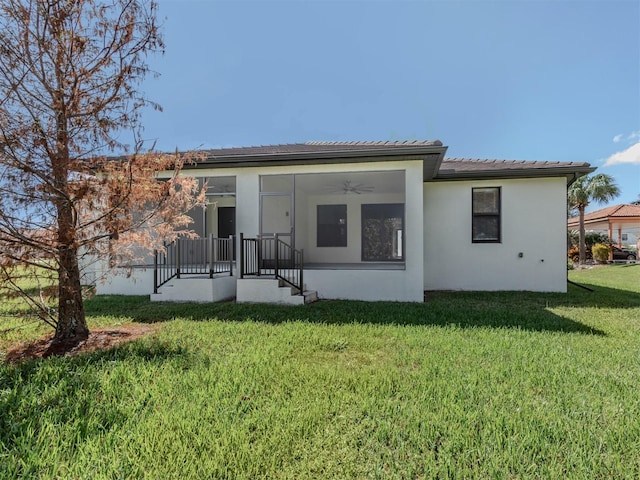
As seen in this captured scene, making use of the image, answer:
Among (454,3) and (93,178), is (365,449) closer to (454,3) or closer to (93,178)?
(93,178)

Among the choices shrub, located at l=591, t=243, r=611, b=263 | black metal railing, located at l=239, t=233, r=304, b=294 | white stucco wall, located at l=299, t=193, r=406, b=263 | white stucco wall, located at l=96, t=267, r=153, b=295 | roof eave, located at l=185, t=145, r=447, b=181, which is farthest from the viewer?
shrub, located at l=591, t=243, r=611, b=263

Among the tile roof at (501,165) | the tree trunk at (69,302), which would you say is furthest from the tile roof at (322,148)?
the tree trunk at (69,302)

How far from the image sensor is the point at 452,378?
119 inches

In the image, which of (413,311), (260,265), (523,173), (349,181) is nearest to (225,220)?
(260,265)

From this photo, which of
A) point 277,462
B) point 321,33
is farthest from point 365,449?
point 321,33

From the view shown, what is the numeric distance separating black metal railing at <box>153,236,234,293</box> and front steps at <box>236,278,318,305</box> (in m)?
0.85

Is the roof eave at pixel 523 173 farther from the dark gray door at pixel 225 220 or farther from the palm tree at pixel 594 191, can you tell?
the palm tree at pixel 594 191

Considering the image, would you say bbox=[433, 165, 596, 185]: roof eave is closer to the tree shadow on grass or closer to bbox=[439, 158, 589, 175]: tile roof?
bbox=[439, 158, 589, 175]: tile roof

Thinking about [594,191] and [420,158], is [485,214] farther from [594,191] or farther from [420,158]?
[594,191]

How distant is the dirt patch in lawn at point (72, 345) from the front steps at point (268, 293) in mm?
2383

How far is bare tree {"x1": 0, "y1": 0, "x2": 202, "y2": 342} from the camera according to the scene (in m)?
3.81

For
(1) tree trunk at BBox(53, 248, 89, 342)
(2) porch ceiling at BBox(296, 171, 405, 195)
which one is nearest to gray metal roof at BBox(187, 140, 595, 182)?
(2) porch ceiling at BBox(296, 171, 405, 195)

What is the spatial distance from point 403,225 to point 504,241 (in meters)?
3.02

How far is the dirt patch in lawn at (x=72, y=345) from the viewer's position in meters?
3.79
